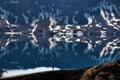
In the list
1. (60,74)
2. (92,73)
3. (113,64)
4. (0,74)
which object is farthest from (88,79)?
(0,74)

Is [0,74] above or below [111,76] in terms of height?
below

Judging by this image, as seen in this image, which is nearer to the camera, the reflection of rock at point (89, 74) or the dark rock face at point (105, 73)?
the dark rock face at point (105, 73)

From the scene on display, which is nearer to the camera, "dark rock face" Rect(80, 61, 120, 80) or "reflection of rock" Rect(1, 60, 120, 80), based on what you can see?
"dark rock face" Rect(80, 61, 120, 80)

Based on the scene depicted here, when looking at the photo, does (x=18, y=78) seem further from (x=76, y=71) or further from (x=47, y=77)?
(x=76, y=71)

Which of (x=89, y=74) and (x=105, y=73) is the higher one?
(x=105, y=73)

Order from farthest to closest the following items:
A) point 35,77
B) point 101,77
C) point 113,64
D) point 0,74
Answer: point 0,74
point 35,77
point 113,64
point 101,77

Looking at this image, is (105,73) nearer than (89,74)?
Yes

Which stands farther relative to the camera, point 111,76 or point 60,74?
point 60,74

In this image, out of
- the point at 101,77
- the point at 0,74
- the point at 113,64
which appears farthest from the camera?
the point at 0,74
